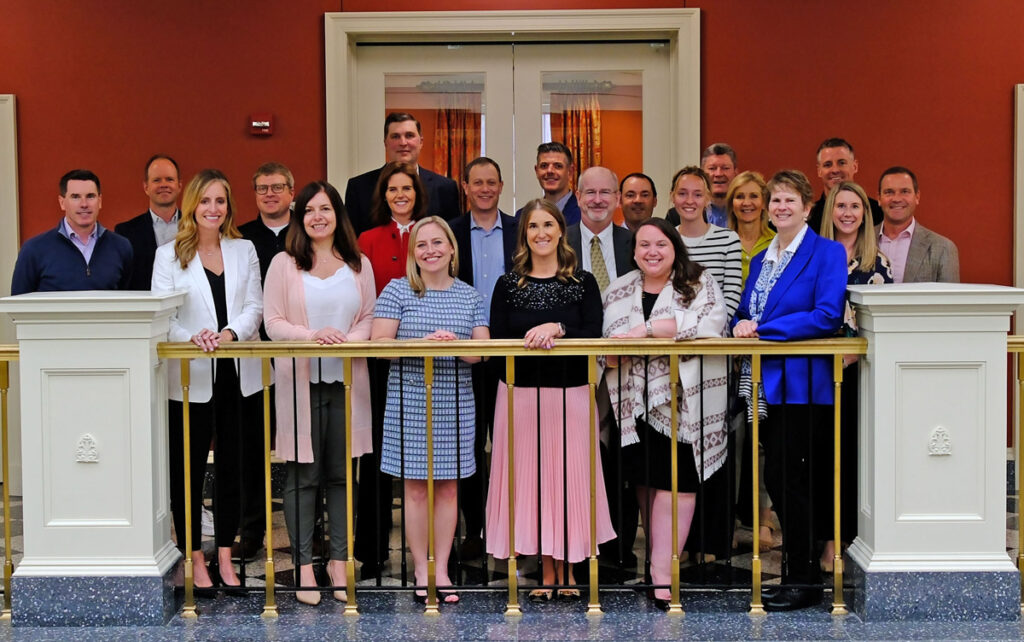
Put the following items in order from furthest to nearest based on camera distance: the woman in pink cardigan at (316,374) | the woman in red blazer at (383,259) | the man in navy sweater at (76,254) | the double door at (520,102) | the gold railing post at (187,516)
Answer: the double door at (520,102)
the man in navy sweater at (76,254)
the woman in red blazer at (383,259)
the woman in pink cardigan at (316,374)
the gold railing post at (187,516)

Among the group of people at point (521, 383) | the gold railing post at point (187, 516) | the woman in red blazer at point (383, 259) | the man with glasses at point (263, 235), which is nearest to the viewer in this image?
the gold railing post at point (187, 516)

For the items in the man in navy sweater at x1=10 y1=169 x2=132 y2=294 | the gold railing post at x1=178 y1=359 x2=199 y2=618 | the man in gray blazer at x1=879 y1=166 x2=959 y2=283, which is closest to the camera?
the gold railing post at x1=178 y1=359 x2=199 y2=618

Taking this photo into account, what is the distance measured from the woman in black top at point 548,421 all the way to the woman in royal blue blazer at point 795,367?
23.6 inches

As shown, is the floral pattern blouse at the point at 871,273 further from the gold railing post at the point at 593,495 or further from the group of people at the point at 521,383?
the gold railing post at the point at 593,495

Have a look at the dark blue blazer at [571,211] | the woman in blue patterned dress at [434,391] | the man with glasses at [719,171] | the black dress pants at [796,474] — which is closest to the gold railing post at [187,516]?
the woman in blue patterned dress at [434,391]

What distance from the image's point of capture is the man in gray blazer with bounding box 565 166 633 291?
500cm

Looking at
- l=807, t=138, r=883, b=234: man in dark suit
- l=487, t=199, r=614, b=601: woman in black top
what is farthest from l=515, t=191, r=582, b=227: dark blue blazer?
l=807, t=138, r=883, b=234: man in dark suit

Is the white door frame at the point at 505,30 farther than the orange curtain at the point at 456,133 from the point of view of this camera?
No

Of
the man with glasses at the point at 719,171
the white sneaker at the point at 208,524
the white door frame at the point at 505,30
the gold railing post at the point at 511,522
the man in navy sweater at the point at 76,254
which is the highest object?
the white door frame at the point at 505,30

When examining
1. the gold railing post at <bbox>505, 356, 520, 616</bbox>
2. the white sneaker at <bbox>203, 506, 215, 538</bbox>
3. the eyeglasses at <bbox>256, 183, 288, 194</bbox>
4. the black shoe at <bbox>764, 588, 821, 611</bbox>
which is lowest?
the white sneaker at <bbox>203, 506, 215, 538</bbox>

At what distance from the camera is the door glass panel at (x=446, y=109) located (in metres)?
7.20

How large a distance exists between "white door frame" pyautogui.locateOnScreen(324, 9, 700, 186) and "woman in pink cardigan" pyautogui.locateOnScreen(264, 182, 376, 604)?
252 cm

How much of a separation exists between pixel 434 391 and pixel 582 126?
10.8 ft

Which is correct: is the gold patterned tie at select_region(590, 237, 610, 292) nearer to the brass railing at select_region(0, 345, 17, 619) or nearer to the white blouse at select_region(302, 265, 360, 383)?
the white blouse at select_region(302, 265, 360, 383)
